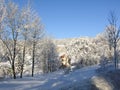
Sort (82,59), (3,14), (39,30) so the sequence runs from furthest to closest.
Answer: (82,59), (39,30), (3,14)

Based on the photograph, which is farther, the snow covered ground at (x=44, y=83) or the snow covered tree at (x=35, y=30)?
the snow covered tree at (x=35, y=30)

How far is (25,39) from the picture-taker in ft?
123

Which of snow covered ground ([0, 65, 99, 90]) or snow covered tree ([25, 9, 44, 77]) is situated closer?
snow covered ground ([0, 65, 99, 90])

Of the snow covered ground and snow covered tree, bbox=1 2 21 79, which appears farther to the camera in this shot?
snow covered tree, bbox=1 2 21 79

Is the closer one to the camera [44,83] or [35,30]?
[44,83]

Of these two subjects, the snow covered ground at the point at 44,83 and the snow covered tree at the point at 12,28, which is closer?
the snow covered ground at the point at 44,83

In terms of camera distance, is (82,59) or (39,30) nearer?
(39,30)

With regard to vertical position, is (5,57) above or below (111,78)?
above

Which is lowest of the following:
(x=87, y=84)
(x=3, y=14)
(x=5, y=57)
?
(x=87, y=84)

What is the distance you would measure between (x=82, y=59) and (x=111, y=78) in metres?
60.1

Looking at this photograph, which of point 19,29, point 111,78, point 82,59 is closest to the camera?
point 111,78

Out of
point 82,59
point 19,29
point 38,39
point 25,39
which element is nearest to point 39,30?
point 38,39

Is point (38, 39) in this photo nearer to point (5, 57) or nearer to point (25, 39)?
point (25, 39)

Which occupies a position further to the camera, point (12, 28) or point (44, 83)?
point (12, 28)
